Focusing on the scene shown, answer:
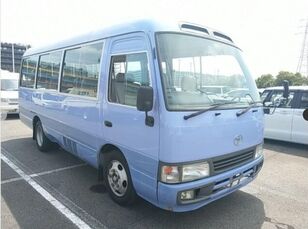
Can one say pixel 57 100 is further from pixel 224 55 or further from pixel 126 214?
pixel 224 55

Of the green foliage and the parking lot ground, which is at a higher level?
the green foliage

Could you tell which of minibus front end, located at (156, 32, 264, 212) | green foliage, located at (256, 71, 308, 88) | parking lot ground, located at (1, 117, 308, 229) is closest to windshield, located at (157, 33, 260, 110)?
minibus front end, located at (156, 32, 264, 212)

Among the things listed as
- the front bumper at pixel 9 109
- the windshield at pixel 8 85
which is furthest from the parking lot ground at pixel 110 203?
the windshield at pixel 8 85

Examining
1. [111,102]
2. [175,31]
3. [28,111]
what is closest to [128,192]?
[111,102]

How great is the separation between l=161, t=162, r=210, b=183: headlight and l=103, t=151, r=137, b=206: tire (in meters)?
0.79

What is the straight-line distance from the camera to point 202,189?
10.2 ft

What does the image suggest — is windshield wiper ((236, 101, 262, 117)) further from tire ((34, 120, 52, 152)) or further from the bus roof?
tire ((34, 120, 52, 152))

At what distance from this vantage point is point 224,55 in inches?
154

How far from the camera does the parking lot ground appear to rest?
11.6 feet

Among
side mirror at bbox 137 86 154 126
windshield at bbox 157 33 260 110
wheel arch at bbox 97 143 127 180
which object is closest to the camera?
side mirror at bbox 137 86 154 126

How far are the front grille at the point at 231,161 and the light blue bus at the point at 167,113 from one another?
13 mm

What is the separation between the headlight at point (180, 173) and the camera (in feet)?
9.78

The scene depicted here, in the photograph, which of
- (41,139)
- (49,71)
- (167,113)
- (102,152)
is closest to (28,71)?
(49,71)

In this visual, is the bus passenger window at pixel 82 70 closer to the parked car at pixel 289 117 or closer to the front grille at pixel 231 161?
the front grille at pixel 231 161
